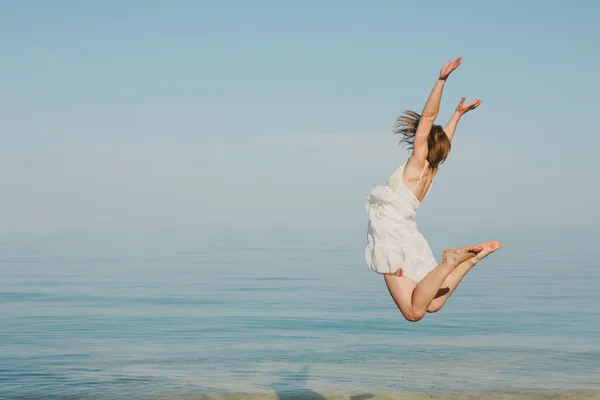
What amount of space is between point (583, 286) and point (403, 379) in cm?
1679

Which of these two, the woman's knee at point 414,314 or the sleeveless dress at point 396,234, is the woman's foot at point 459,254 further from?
the woman's knee at point 414,314

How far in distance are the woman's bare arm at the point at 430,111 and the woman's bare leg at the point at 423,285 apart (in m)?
0.95

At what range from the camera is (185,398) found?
11.7 meters

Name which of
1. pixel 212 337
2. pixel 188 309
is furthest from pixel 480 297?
pixel 212 337

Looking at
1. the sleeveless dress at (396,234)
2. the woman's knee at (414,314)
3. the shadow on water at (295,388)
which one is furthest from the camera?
the shadow on water at (295,388)

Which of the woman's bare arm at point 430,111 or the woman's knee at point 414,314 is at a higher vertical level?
the woman's bare arm at point 430,111

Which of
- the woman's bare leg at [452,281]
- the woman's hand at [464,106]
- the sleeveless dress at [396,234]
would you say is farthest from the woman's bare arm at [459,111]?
the woman's bare leg at [452,281]

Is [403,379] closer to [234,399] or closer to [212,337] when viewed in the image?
[234,399]

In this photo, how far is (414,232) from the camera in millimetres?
7637

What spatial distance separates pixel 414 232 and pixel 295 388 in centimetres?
565

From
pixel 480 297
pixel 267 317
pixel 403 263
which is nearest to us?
pixel 403 263

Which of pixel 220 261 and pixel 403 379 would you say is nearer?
pixel 403 379

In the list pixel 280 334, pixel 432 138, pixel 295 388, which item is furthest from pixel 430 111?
pixel 280 334

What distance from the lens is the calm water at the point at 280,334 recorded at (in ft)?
42.4
